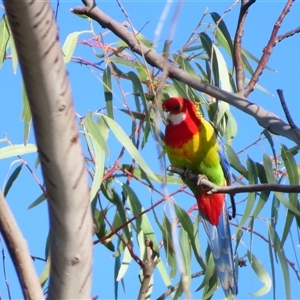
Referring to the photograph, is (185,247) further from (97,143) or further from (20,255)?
(20,255)

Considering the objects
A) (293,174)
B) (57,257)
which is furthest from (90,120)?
(57,257)

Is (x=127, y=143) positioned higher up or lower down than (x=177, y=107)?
lower down

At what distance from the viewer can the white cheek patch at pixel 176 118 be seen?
2285 millimetres

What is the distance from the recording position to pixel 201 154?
2.27m

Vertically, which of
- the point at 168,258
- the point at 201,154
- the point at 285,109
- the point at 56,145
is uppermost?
the point at 201,154

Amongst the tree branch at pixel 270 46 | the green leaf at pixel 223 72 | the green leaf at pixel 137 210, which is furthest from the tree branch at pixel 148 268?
the tree branch at pixel 270 46

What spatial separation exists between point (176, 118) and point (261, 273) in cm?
63

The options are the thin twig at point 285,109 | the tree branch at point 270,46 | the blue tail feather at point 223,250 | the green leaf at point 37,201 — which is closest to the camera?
the thin twig at point 285,109

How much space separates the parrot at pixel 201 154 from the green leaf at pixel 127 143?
1.31 ft

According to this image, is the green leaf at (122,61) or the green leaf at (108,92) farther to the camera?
the green leaf at (122,61)

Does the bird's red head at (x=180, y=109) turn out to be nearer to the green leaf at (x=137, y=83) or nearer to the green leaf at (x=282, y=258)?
the green leaf at (x=137, y=83)

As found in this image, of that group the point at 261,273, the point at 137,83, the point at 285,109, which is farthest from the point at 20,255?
the point at 261,273

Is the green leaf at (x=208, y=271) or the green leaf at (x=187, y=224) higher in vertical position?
the green leaf at (x=187, y=224)

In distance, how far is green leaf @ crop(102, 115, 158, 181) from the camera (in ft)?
5.42
